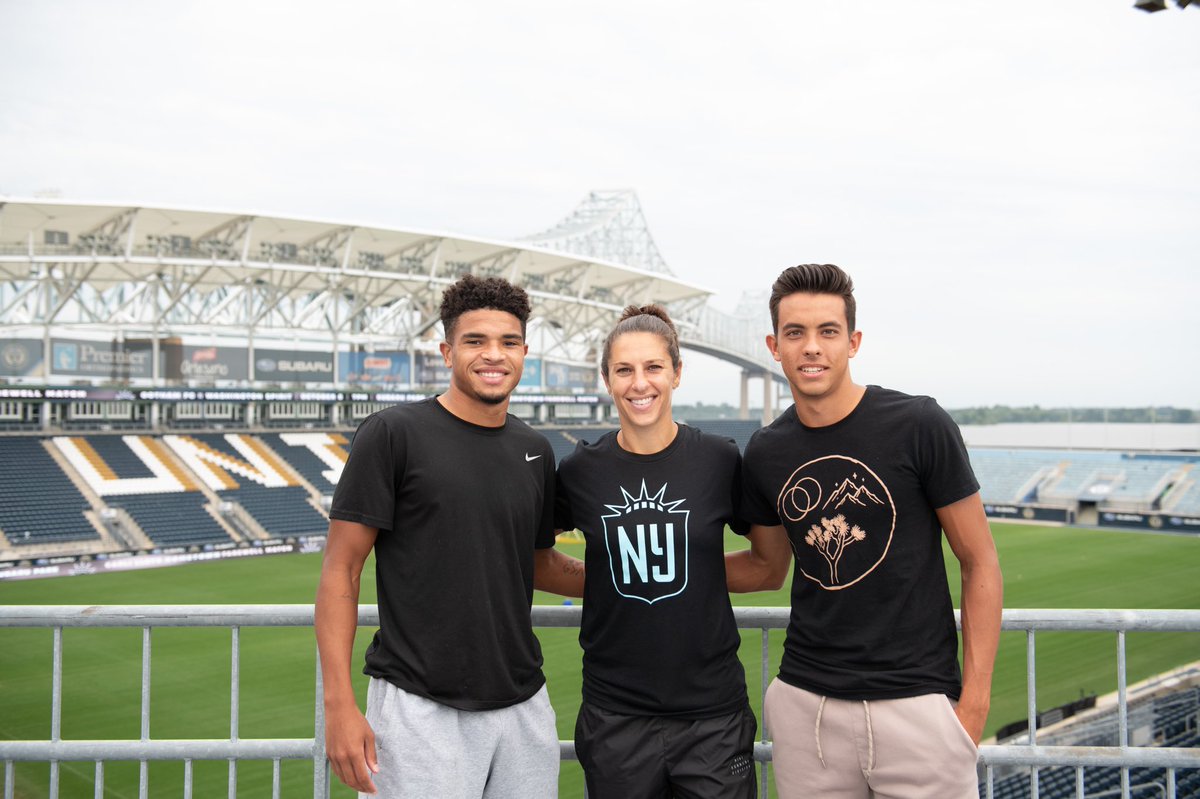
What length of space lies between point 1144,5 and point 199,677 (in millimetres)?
19031

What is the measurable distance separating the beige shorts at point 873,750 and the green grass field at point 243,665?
1022cm

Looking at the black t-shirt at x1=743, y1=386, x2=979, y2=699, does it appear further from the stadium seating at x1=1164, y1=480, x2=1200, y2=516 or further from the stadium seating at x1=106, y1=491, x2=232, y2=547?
the stadium seating at x1=1164, y1=480, x2=1200, y2=516

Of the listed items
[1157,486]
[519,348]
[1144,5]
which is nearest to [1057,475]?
[1157,486]

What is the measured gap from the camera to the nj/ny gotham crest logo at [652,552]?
3.21 metres

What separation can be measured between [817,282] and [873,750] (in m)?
1.61

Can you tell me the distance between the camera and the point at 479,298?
332 centimetres

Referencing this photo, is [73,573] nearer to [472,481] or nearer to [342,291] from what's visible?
[342,291]

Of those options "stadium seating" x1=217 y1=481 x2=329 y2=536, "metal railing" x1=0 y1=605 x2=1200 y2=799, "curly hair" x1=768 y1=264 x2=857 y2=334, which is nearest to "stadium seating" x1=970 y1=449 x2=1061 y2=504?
"stadium seating" x1=217 y1=481 x2=329 y2=536

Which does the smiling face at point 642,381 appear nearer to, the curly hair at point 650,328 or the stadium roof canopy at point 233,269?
the curly hair at point 650,328

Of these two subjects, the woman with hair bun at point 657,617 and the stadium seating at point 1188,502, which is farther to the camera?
the stadium seating at point 1188,502

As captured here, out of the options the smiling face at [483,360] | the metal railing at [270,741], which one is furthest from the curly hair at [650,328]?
the metal railing at [270,741]

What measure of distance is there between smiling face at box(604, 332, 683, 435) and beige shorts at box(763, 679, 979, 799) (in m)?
1.09

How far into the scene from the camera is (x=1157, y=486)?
184 ft

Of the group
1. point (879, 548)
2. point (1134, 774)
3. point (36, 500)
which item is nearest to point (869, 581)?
point (879, 548)
